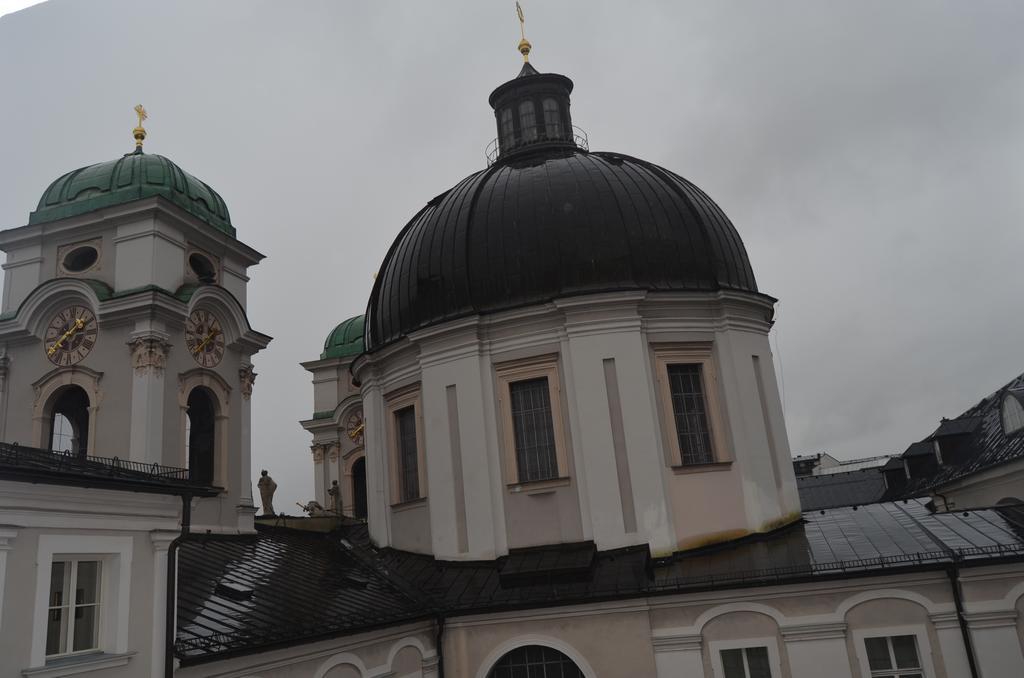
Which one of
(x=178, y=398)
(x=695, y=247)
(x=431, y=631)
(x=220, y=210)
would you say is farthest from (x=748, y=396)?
(x=220, y=210)

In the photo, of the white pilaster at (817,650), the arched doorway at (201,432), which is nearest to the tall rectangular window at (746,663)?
the white pilaster at (817,650)

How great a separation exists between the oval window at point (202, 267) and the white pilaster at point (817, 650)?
1388cm

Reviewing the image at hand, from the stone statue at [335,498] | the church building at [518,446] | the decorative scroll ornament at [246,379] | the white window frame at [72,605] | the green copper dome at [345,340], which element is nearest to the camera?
the white window frame at [72,605]

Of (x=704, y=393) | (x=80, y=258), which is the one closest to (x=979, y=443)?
(x=704, y=393)

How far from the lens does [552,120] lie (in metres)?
22.3

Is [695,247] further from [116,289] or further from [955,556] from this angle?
[116,289]

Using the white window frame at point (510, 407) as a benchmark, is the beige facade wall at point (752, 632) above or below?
below

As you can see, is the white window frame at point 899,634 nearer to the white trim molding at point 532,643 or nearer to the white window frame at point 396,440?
the white trim molding at point 532,643

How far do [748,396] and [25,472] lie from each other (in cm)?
1329

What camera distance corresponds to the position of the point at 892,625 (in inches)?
499

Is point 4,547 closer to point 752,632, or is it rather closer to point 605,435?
point 605,435

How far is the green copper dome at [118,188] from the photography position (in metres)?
16.9

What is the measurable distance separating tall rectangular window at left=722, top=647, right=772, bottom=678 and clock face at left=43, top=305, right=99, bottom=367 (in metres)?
13.4

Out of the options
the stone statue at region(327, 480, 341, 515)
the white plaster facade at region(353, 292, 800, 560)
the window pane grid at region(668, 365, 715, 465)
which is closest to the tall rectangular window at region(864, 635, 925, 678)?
the white plaster facade at region(353, 292, 800, 560)
